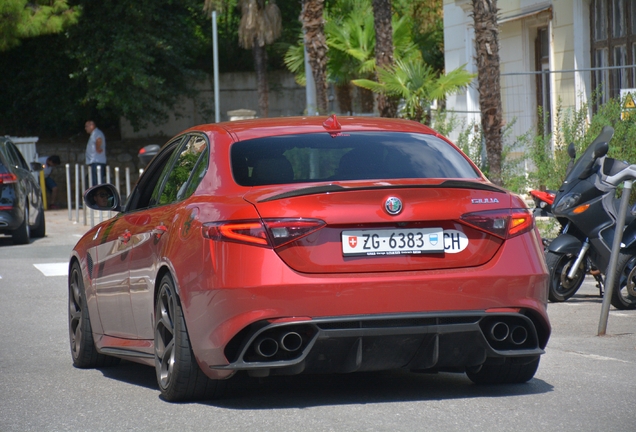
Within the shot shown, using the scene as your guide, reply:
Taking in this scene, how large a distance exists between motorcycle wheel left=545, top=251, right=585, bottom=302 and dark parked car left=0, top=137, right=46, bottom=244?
33.7 ft

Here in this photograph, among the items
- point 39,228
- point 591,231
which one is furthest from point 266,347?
point 39,228

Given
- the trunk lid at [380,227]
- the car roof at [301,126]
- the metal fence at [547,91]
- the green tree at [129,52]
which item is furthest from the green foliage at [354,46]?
the trunk lid at [380,227]

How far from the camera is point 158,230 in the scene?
5953mm

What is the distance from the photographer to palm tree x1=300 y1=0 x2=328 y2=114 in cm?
2230

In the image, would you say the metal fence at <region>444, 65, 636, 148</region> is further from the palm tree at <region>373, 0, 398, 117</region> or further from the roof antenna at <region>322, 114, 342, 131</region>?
the roof antenna at <region>322, 114, 342, 131</region>

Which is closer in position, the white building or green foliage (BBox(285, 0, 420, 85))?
the white building

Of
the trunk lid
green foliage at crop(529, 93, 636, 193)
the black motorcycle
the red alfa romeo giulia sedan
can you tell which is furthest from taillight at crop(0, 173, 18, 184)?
the trunk lid

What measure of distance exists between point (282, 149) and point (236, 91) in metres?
33.3

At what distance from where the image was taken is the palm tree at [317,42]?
73.2ft

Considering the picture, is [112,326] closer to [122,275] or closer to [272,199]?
[122,275]

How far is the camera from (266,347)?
536 cm

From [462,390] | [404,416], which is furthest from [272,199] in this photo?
[462,390]

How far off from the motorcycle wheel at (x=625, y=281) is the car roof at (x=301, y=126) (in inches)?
146

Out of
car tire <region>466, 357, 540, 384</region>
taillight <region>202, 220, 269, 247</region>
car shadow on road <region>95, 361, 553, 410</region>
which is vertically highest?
taillight <region>202, 220, 269, 247</region>
